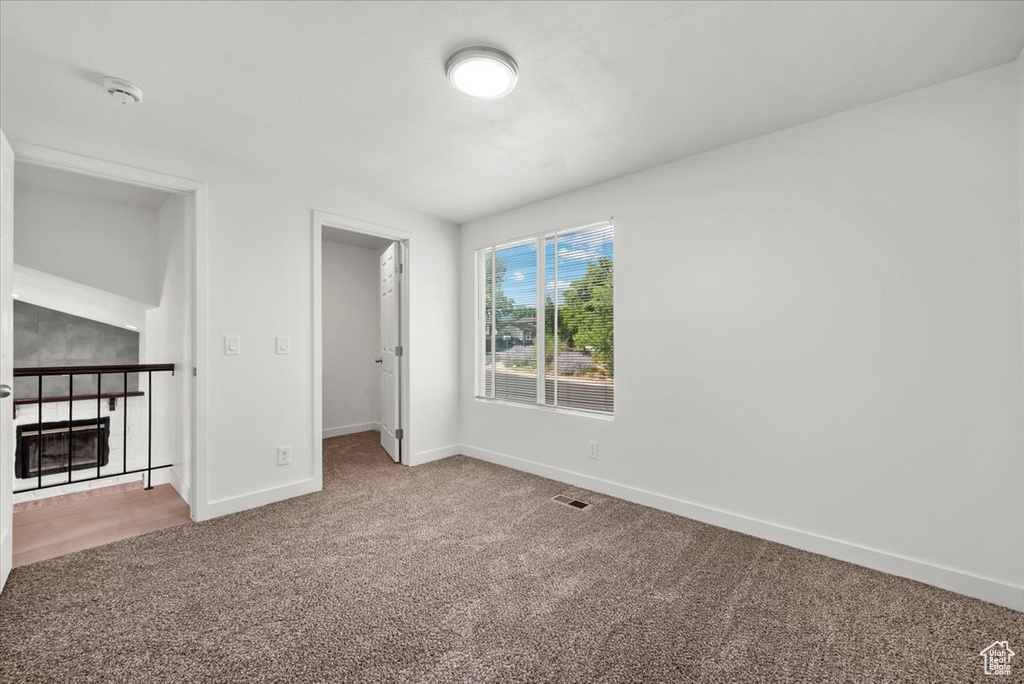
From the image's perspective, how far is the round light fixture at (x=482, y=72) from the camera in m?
1.83

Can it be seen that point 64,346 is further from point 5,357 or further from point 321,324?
point 5,357

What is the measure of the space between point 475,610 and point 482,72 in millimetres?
2263

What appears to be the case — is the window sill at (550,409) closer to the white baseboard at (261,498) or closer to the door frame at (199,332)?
the white baseboard at (261,498)

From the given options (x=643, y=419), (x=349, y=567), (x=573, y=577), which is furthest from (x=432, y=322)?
(x=573, y=577)

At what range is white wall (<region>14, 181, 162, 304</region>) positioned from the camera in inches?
133

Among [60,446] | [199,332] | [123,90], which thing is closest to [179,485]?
[199,332]

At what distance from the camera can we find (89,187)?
3.31m

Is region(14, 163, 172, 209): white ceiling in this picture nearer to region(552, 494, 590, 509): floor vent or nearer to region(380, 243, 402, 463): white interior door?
region(380, 243, 402, 463): white interior door

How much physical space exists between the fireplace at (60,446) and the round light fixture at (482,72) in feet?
19.3

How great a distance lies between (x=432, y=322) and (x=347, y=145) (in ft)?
5.96

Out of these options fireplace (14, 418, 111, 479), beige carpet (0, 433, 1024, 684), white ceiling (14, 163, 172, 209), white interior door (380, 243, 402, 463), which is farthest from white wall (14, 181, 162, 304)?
fireplace (14, 418, 111, 479)

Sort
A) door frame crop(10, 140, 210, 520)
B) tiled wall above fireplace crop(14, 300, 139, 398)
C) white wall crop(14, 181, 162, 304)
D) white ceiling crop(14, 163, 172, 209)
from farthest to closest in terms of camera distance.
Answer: tiled wall above fireplace crop(14, 300, 139, 398) → white wall crop(14, 181, 162, 304) → white ceiling crop(14, 163, 172, 209) → door frame crop(10, 140, 210, 520)

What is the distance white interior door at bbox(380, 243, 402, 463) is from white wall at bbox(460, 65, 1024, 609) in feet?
6.40

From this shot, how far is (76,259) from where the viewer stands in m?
3.56
